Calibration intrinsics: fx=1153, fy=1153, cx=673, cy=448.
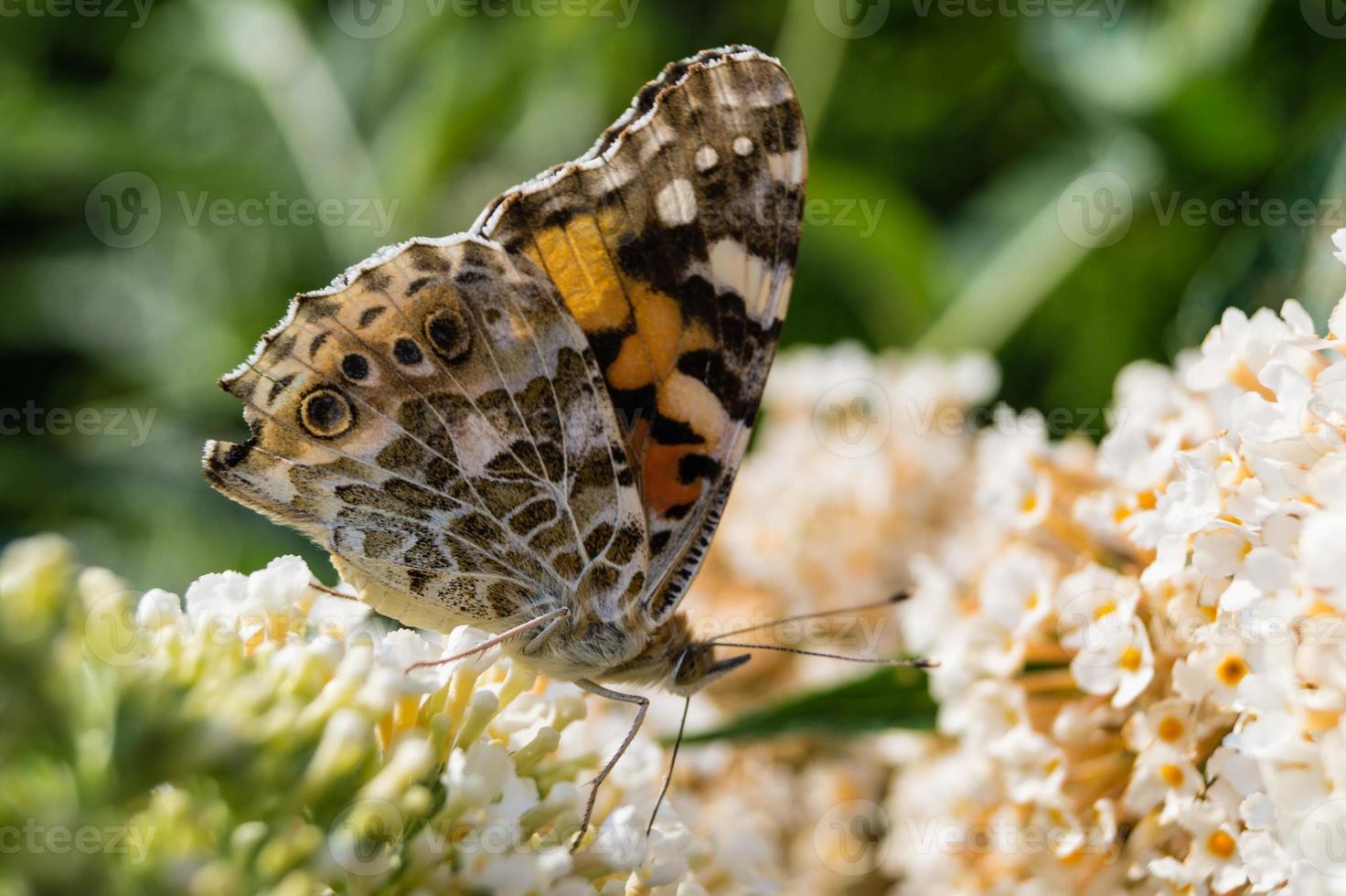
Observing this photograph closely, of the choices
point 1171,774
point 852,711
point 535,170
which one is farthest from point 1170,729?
point 535,170

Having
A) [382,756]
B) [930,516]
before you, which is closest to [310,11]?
[930,516]

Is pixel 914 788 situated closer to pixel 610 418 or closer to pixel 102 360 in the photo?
pixel 610 418

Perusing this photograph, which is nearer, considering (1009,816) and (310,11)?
(1009,816)

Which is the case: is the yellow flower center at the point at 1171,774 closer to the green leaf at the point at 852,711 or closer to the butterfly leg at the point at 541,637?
the green leaf at the point at 852,711

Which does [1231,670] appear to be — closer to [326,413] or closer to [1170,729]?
[1170,729]

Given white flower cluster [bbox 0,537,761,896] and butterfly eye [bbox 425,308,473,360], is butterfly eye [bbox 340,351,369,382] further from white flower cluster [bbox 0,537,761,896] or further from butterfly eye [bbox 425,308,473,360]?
white flower cluster [bbox 0,537,761,896]

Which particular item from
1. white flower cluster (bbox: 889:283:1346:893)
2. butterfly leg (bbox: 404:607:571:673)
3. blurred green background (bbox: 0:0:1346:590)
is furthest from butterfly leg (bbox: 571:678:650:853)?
blurred green background (bbox: 0:0:1346:590)
